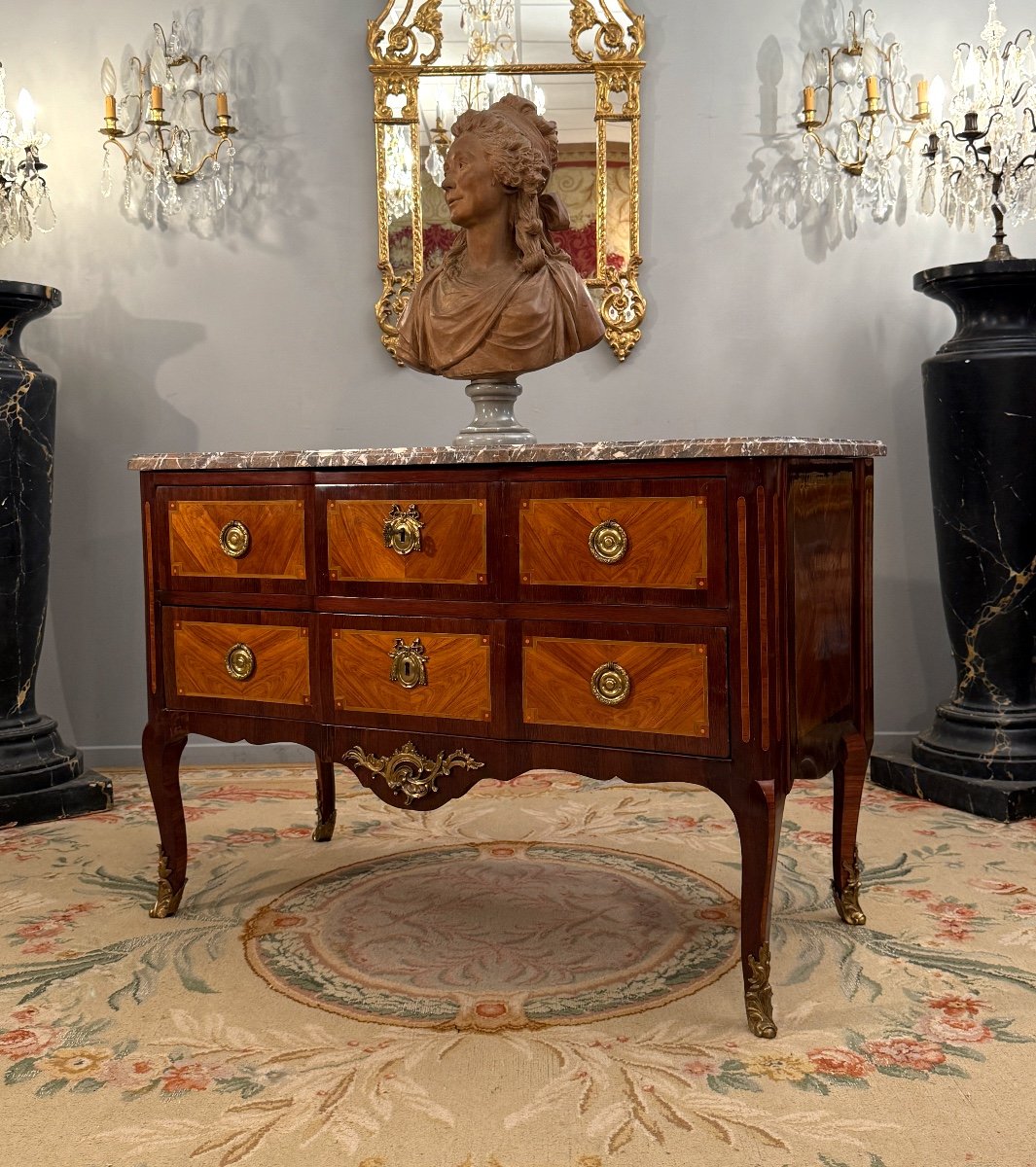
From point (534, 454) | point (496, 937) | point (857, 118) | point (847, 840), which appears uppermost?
point (857, 118)

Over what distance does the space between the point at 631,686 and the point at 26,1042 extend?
128 centimetres

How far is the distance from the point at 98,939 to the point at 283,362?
223cm

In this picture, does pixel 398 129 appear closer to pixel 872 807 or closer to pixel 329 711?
pixel 329 711

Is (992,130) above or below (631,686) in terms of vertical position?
above

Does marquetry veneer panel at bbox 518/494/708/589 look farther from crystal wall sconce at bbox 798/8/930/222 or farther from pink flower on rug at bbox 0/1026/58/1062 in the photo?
crystal wall sconce at bbox 798/8/930/222

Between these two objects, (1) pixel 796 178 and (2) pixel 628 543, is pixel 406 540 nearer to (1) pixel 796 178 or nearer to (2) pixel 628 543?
(2) pixel 628 543

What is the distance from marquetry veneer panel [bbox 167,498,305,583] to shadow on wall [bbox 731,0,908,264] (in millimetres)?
2262

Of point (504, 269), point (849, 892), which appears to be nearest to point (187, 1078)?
point (849, 892)

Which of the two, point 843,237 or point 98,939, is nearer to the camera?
point 98,939

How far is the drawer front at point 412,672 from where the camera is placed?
2.38m

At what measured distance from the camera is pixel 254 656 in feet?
8.69

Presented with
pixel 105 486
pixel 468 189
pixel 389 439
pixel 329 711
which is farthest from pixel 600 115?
pixel 329 711

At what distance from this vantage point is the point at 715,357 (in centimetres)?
417

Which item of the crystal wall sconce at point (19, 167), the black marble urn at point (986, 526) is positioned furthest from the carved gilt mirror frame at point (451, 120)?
the crystal wall sconce at point (19, 167)
